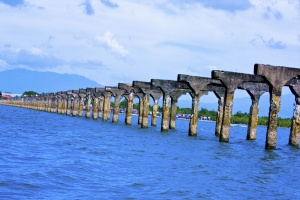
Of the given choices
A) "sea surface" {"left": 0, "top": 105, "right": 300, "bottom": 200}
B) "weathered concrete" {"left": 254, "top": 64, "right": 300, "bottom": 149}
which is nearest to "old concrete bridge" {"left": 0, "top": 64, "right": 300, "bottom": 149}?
"weathered concrete" {"left": 254, "top": 64, "right": 300, "bottom": 149}

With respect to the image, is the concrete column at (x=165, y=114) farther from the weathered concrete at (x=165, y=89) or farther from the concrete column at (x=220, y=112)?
the concrete column at (x=220, y=112)

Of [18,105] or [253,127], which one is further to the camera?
[18,105]

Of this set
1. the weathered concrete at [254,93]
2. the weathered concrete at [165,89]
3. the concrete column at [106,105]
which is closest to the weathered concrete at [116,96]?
the concrete column at [106,105]

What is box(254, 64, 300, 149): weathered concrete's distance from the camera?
25.2 meters

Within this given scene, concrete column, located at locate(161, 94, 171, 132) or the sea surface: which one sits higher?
concrete column, located at locate(161, 94, 171, 132)

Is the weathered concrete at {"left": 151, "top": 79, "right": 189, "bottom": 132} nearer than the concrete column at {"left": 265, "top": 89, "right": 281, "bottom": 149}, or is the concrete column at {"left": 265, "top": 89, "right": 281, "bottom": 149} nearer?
the concrete column at {"left": 265, "top": 89, "right": 281, "bottom": 149}

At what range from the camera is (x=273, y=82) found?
83.8 feet

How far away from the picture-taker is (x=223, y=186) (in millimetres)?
13289

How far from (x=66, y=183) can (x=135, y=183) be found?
1.71 m

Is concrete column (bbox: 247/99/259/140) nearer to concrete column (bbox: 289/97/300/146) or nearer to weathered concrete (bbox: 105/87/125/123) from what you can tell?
concrete column (bbox: 289/97/300/146)

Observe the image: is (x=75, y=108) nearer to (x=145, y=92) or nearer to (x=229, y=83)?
(x=145, y=92)

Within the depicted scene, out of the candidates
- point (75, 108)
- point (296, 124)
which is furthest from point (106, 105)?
point (296, 124)

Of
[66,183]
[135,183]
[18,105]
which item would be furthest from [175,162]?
[18,105]

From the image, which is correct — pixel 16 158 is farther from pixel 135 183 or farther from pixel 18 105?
pixel 18 105
